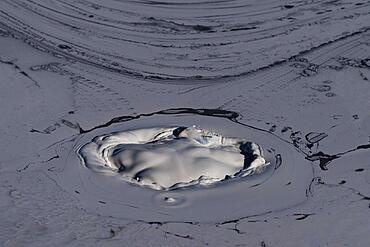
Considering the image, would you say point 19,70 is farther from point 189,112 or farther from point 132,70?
point 189,112

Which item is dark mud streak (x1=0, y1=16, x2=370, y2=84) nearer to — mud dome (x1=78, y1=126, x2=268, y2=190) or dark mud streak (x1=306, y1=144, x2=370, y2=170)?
mud dome (x1=78, y1=126, x2=268, y2=190)

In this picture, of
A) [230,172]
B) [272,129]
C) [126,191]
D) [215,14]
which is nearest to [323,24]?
[215,14]

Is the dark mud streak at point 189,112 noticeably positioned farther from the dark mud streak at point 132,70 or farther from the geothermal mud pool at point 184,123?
the dark mud streak at point 132,70

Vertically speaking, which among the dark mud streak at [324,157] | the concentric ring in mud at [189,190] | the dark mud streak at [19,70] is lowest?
the concentric ring in mud at [189,190]

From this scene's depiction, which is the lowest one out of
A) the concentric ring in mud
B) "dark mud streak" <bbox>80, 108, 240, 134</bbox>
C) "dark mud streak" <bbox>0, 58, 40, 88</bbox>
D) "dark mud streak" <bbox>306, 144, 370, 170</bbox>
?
the concentric ring in mud

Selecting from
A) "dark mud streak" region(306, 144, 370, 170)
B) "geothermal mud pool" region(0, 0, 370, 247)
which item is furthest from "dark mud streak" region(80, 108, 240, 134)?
"dark mud streak" region(306, 144, 370, 170)

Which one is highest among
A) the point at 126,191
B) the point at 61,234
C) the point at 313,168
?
the point at 313,168

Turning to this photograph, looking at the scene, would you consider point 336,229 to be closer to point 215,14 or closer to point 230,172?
point 230,172

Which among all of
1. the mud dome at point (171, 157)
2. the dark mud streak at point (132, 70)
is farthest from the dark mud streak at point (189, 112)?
the dark mud streak at point (132, 70)
